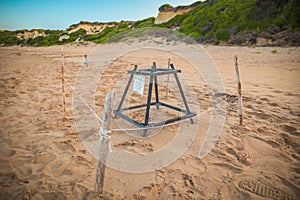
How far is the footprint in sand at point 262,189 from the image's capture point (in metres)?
2.25

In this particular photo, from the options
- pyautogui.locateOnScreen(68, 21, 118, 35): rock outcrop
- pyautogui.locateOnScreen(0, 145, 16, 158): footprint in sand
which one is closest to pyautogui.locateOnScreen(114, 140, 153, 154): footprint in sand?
pyautogui.locateOnScreen(0, 145, 16, 158): footprint in sand

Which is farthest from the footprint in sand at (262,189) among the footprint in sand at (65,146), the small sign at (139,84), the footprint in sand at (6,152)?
the footprint in sand at (6,152)

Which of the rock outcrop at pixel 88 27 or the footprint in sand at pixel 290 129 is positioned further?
the rock outcrop at pixel 88 27

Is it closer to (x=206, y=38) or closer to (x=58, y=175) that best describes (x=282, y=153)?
(x=58, y=175)

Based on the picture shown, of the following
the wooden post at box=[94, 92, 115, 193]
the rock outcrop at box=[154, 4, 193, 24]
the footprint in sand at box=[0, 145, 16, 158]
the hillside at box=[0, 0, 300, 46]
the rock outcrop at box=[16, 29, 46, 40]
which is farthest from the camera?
the rock outcrop at box=[16, 29, 46, 40]

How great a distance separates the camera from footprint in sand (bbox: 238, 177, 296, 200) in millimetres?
2248

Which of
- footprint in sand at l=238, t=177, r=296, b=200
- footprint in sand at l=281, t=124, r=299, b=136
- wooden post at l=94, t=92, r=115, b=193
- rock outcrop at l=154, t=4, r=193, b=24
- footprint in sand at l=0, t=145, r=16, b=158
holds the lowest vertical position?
footprint in sand at l=238, t=177, r=296, b=200

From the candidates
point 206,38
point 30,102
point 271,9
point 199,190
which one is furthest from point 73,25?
point 199,190

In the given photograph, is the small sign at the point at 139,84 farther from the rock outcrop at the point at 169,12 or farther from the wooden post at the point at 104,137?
the rock outcrop at the point at 169,12

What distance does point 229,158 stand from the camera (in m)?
2.92

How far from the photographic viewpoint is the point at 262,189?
2.35m

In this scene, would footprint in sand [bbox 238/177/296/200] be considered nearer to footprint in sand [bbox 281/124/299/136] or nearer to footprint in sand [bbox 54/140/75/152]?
footprint in sand [bbox 281/124/299/136]

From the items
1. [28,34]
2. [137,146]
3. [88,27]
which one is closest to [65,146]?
[137,146]

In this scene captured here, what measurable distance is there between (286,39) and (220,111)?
1587cm
